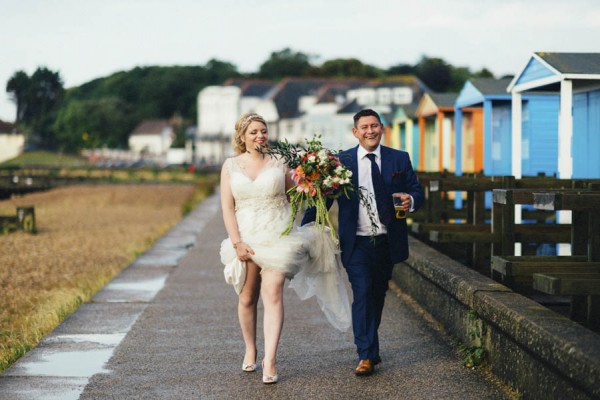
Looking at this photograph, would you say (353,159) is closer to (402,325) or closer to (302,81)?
(402,325)

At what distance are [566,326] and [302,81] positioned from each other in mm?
116544

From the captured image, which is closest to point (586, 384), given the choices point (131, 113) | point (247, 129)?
point (247, 129)

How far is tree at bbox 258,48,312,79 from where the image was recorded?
582 ft

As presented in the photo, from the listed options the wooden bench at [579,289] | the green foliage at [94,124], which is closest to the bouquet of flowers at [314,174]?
the wooden bench at [579,289]

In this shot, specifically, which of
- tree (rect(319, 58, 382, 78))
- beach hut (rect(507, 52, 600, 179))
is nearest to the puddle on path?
beach hut (rect(507, 52, 600, 179))

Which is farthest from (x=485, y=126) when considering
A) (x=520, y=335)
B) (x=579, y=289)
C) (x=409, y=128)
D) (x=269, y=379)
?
(x=579, y=289)

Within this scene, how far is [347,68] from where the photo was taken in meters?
155

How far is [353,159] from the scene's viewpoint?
24.3 ft

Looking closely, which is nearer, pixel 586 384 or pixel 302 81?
pixel 586 384

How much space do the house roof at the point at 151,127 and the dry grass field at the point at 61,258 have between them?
13636cm

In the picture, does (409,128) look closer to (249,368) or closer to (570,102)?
(570,102)

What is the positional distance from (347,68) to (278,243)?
490 feet

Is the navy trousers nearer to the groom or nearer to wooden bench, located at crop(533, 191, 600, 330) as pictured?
the groom

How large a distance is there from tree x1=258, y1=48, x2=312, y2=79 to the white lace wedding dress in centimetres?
16462
